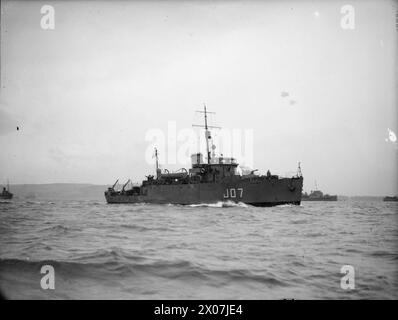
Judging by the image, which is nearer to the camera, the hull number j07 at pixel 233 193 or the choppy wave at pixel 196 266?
the choppy wave at pixel 196 266

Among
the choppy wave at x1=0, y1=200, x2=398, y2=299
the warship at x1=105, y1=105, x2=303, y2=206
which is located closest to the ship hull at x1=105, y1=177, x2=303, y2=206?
the warship at x1=105, y1=105, x2=303, y2=206

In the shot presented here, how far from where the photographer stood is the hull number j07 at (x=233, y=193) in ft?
110

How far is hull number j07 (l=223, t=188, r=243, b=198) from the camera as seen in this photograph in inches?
1325

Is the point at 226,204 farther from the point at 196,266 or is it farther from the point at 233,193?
the point at 196,266

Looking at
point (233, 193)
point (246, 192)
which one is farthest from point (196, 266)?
point (233, 193)

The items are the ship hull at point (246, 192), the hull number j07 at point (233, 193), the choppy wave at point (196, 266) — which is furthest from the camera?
the hull number j07 at point (233, 193)

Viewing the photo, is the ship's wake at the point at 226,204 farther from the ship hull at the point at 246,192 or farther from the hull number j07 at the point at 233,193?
the hull number j07 at the point at 233,193

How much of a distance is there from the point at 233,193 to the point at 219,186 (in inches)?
68.8

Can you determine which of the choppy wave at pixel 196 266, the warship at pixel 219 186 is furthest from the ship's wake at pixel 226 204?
the choppy wave at pixel 196 266

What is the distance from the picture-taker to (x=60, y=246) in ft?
33.4

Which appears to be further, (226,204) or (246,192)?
(226,204)

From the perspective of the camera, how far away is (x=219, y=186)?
3438 centimetres

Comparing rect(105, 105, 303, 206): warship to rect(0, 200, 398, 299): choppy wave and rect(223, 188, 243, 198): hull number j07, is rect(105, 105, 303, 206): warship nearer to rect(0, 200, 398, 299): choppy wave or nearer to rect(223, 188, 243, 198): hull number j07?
rect(223, 188, 243, 198): hull number j07

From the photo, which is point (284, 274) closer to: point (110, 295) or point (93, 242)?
point (110, 295)
